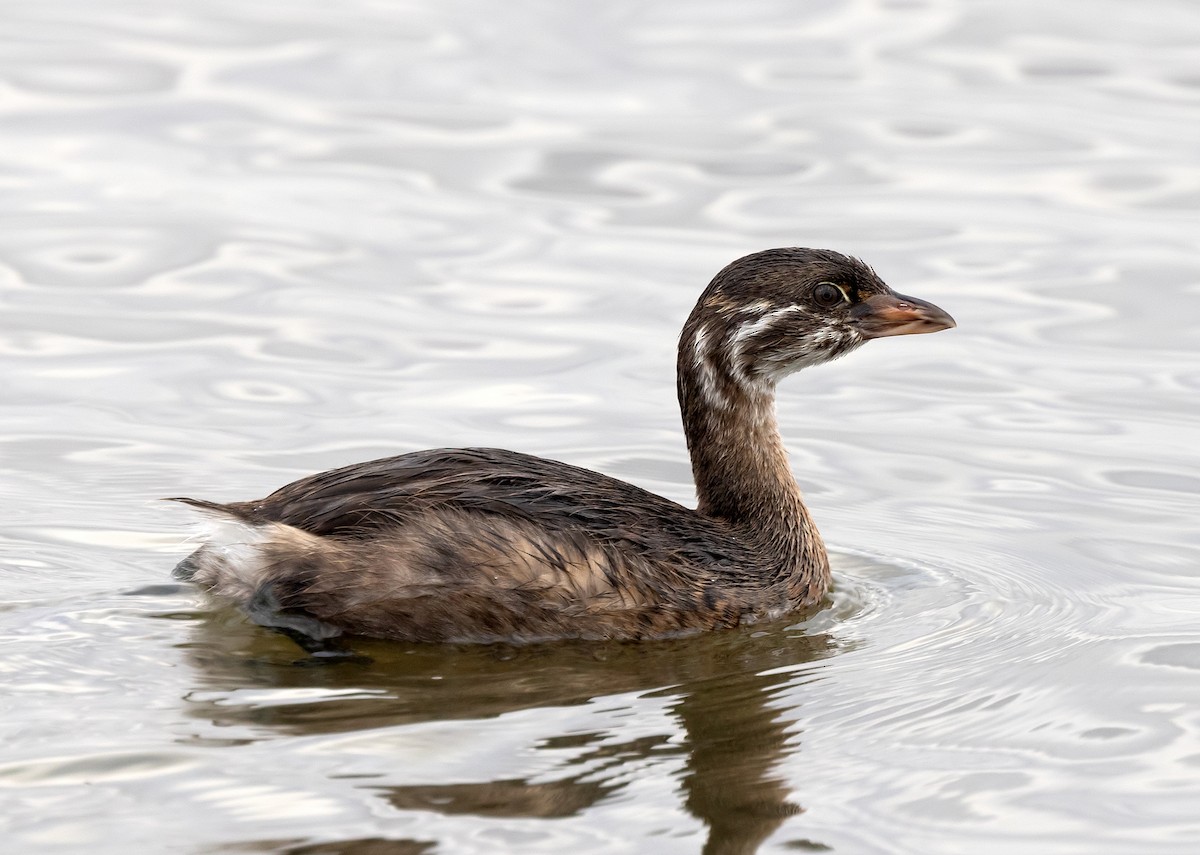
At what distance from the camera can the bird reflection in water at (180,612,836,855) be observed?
592cm

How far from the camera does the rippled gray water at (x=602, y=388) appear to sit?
20.1 ft

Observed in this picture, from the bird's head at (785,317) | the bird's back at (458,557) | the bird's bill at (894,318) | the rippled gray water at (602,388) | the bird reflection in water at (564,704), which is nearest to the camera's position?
the bird reflection in water at (564,704)

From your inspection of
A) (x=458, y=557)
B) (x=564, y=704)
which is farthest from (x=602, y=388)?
(x=564, y=704)

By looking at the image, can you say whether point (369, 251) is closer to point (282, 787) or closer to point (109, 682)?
point (109, 682)

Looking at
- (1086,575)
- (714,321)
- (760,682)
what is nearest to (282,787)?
(760,682)

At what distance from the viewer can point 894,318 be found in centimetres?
834

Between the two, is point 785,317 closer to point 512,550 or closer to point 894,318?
point 894,318

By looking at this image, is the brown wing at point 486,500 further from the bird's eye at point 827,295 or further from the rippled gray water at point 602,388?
the bird's eye at point 827,295

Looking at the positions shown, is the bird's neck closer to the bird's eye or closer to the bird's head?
the bird's head

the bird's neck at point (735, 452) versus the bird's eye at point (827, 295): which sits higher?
the bird's eye at point (827, 295)

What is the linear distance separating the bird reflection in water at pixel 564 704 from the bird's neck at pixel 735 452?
517mm

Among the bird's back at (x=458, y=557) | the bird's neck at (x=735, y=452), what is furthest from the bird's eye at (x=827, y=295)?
the bird's back at (x=458, y=557)

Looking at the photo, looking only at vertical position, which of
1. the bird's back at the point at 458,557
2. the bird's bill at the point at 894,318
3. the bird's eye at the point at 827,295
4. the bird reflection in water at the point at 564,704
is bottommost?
the bird reflection in water at the point at 564,704

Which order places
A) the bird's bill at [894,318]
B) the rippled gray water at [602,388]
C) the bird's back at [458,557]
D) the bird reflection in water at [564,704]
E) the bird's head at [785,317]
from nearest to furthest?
the bird reflection in water at [564,704]
the rippled gray water at [602,388]
the bird's back at [458,557]
the bird's head at [785,317]
the bird's bill at [894,318]
